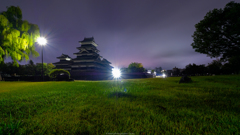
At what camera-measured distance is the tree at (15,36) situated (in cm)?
482

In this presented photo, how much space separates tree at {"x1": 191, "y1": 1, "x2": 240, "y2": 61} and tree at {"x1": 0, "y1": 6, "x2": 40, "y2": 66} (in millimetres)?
18640

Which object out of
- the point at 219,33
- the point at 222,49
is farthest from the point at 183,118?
the point at 222,49

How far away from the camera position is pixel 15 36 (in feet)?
15.9

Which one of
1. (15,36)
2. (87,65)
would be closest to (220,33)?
(15,36)

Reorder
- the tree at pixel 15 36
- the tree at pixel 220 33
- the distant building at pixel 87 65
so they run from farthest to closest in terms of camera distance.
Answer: the distant building at pixel 87 65
the tree at pixel 220 33
the tree at pixel 15 36

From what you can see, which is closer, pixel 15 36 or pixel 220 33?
pixel 15 36

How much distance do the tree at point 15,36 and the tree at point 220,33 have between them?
18640 mm

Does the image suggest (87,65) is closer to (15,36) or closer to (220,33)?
(15,36)

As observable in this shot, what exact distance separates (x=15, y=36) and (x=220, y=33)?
19939 mm

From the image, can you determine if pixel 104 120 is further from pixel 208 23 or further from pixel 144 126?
pixel 208 23

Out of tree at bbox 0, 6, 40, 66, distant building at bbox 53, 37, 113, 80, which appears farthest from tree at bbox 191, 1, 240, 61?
distant building at bbox 53, 37, 113, 80

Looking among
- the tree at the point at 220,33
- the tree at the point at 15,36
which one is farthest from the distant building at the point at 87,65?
the tree at the point at 220,33

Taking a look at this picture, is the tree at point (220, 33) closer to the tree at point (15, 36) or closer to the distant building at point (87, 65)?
the tree at point (15, 36)

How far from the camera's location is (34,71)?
1540 inches
